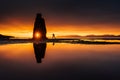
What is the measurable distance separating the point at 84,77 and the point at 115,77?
176 cm

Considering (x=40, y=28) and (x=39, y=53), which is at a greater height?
(x=40, y=28)

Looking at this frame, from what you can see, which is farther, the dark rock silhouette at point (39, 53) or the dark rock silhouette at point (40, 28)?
the dark rock silhouette at point (40, 28)

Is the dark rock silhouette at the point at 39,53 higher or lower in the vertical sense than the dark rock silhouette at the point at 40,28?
lower

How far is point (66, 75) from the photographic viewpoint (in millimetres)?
14750

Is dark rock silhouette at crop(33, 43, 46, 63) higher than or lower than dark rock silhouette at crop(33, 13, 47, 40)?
lower

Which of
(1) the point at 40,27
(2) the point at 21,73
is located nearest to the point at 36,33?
(1) the point at 40,27

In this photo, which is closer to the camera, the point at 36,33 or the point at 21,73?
the point at 21,73

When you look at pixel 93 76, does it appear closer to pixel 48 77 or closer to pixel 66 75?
pixel 66 75

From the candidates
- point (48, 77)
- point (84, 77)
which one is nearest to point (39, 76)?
point (48, 77)

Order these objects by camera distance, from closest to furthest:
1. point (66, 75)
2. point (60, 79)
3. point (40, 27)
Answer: point (60, 79) < point (66, 75) < point (40, 27)

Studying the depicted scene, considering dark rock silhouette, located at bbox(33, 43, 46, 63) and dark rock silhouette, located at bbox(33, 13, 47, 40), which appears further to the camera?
dark rock silhouette, located at bbox(33, 13, 47, 40)

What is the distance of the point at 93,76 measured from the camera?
14.4 m

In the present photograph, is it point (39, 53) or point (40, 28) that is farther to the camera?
point (40, 28)

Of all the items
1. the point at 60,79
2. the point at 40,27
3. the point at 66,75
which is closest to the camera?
the point at 60,79
